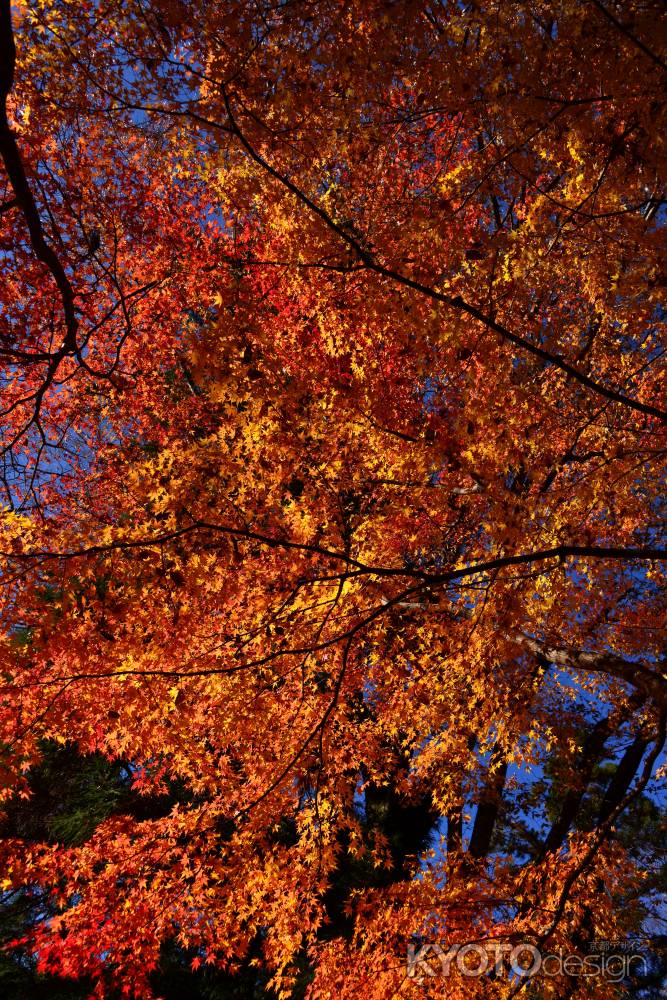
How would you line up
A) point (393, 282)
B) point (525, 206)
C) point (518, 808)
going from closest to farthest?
point (393, 282) → point (525, 206) → point (518, 808)

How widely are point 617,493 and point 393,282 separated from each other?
17.2 feet

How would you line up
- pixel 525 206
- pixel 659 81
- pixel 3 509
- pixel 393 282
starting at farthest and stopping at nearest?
pixel 525 206
pixel 393 282
pixel 3 509
pixel 659 81

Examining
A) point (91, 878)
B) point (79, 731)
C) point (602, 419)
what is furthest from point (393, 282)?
point (91, 878)

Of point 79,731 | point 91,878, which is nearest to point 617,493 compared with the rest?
point 79,731

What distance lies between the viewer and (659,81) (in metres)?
4.99

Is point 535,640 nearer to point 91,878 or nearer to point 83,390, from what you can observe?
point 91,878

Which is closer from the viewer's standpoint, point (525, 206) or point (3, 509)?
point (3, 509)

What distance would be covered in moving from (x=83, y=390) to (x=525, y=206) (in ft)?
33.6

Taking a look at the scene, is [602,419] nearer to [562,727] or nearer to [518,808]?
[562,727]

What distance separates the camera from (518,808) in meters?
13.3

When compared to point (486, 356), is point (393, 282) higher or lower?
lower

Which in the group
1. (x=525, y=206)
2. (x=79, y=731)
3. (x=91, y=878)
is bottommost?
(x=91, y=878)

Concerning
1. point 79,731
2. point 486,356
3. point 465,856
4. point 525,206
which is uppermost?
point 525,206

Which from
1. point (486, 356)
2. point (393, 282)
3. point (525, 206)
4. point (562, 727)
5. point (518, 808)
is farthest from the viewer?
point (518, 808)
